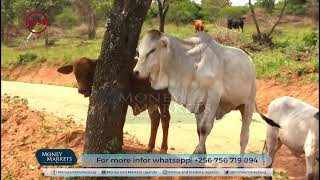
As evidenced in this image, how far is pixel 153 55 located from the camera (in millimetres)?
4980

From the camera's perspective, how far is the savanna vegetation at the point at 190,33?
13352 mm

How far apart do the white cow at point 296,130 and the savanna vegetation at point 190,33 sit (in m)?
0.87

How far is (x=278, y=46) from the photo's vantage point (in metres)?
18.1

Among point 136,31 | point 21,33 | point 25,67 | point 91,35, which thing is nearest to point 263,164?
point 136,31

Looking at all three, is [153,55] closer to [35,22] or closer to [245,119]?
[245,119]

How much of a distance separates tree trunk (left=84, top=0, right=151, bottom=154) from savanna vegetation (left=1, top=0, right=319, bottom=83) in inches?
77.8

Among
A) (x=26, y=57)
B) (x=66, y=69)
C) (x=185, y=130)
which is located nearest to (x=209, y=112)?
(x=66, y=69)

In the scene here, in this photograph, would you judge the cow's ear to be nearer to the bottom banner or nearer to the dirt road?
the bottom banner

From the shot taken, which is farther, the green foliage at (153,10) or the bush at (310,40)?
the green foliage at (153,10)

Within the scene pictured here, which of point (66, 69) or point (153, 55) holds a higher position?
point (153, 55)

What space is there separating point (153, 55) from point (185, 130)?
11.0ft

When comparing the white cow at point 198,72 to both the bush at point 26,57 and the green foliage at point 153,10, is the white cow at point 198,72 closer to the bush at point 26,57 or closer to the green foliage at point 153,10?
the bush at point 26,57

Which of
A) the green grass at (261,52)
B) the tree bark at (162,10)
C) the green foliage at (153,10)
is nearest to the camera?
the green grass at (261,52)

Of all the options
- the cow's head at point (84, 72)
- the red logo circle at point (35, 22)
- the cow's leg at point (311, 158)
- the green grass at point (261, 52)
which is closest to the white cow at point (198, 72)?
the cow's leg at point (311, 158)
